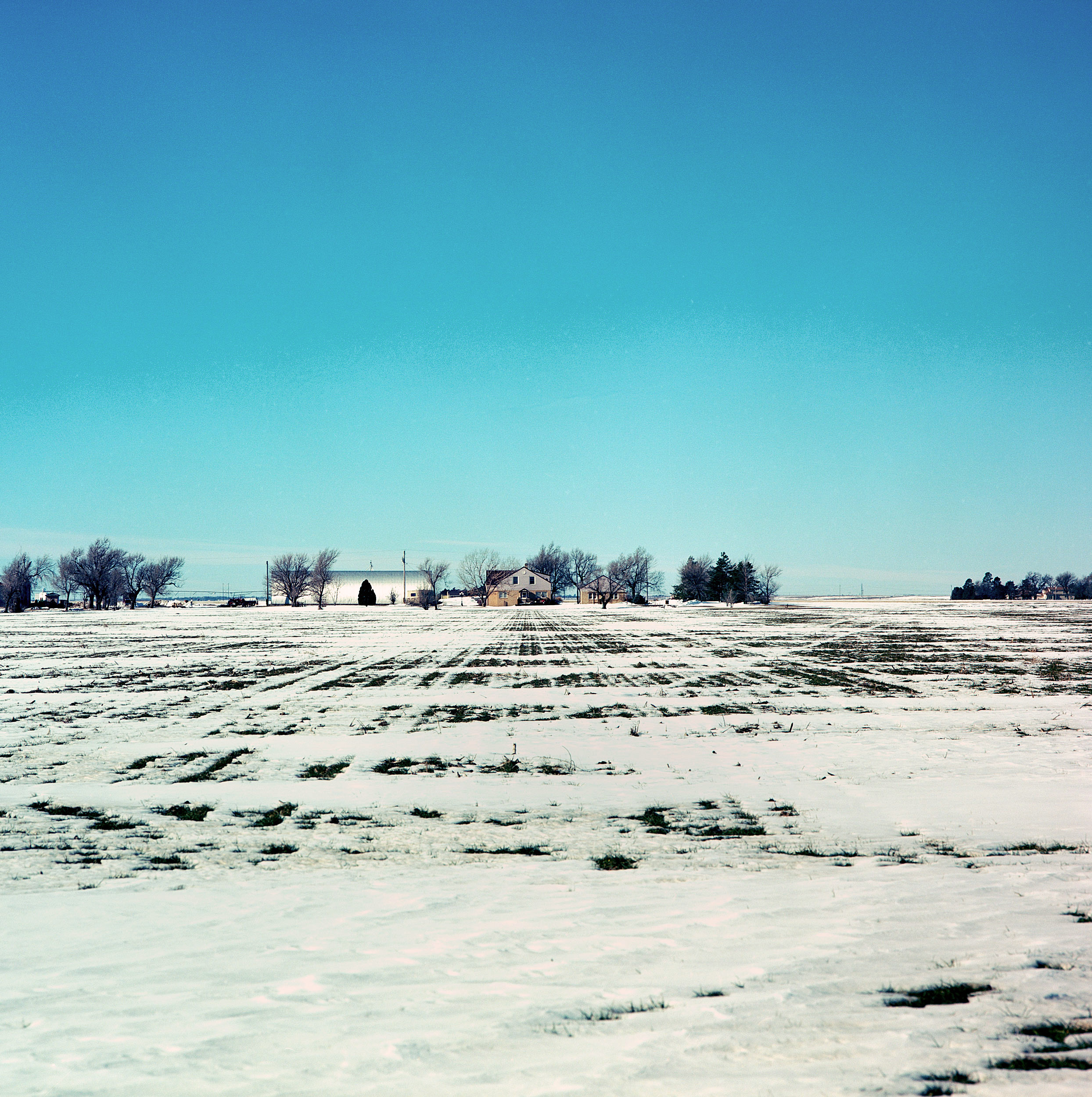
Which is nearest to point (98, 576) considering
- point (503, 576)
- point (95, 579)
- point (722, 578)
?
point (95, 579)

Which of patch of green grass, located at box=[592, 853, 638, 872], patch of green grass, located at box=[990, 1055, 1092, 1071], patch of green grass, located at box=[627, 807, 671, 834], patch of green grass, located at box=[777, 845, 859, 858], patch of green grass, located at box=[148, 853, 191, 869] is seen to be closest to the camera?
patch of green grass, located at box=[990, 1055, 1092, 1071]

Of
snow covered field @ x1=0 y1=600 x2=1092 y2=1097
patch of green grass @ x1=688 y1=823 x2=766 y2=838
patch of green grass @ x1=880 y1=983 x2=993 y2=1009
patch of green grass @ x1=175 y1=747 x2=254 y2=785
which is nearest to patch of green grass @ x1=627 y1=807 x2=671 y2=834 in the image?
snow covered field @ x1=0 y1=600 x2=1092 y2=1097

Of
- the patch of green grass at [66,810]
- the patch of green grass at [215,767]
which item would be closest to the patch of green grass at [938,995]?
the patch of green grass at [66,810]

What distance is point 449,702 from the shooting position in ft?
59.9

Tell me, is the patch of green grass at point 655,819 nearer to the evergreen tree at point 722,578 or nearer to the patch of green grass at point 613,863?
the patch of green grass at point 613,863

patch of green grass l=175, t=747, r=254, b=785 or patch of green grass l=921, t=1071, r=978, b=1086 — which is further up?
patch of green grass l=921, t=1071, r=978, b=1086

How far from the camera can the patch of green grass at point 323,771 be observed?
36.6 feet

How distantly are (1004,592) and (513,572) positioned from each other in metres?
114

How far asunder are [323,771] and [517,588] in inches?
4659

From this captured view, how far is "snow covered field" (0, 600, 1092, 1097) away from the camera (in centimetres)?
419

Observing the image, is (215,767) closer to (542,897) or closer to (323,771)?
(323,771)

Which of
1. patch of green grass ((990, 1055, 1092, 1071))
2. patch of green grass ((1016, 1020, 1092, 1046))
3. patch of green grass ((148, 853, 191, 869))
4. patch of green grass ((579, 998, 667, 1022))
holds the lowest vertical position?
patch of green grass ((148, 853, 191, 869))

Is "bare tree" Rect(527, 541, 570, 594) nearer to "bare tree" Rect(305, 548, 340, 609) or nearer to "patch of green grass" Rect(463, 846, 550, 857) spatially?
"bare tree" Rect(305, 548, 340, 609)

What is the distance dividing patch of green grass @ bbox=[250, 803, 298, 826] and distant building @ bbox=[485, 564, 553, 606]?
116573mm
